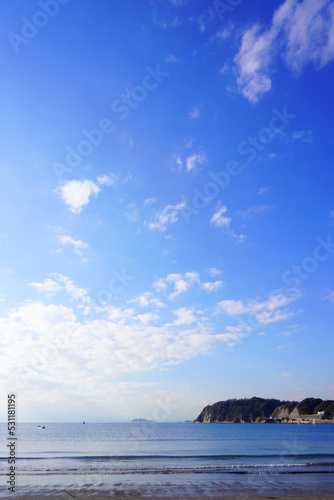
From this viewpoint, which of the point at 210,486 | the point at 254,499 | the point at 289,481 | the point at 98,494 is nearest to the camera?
the point at 254,499

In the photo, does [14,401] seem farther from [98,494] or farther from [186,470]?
[186,470]

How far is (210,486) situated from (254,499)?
4.94 metres

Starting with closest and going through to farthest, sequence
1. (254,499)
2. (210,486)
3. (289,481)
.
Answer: (254,499), (210,486), (289,481)

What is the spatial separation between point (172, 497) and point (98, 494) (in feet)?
15.8

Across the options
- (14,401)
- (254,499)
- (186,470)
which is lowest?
(186,470)

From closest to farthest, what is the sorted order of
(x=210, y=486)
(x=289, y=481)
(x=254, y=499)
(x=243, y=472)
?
(x=254, y=499), (x=210, y=486), (x=289, y=481), (x=243, y=472)

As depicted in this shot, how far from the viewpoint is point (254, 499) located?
20500 mm

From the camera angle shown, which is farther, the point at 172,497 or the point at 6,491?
the point at 6,491

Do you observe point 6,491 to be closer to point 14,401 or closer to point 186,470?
point 14,401

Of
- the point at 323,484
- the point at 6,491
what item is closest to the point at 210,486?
the point at 323,484

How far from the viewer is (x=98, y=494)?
72.3ft

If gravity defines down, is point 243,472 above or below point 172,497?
below

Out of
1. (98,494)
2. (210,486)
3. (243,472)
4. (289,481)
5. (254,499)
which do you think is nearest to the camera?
(254,499)

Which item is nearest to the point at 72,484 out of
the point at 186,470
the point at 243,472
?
the point at 186,470
